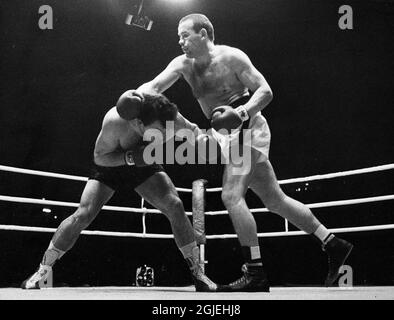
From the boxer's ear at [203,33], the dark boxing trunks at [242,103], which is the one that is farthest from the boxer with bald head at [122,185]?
the boxer's ear at [203,33]

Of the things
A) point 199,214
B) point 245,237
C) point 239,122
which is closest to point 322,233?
point 245,237

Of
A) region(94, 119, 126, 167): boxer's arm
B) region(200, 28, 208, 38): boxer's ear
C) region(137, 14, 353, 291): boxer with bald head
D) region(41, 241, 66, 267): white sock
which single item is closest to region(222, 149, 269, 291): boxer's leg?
region(137, 14, 353, 291): boxer with bald head

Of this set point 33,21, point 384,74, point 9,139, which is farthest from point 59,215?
point 384,74

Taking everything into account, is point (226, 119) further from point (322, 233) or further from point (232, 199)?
point (322, 233)

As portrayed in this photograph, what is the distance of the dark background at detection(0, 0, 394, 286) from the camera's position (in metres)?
2.95

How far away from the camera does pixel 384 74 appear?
3236 mm

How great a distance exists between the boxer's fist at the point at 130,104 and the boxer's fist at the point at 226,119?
28cm

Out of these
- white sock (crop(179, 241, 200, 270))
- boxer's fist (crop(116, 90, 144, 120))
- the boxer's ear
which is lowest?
white sock (crop(179, 241, 200, 270))

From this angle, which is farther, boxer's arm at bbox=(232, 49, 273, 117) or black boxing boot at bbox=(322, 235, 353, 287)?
black boxing boot at bbox=(322, 235, 353, 287)

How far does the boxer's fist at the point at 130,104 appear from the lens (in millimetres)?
1991

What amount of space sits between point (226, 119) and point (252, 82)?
0.85ft

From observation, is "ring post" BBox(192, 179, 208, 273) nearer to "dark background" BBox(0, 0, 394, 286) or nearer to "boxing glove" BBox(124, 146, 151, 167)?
"dark background" BBox(0, 0, 394, 286)

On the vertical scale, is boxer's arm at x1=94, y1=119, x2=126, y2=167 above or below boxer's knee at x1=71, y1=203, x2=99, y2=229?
above

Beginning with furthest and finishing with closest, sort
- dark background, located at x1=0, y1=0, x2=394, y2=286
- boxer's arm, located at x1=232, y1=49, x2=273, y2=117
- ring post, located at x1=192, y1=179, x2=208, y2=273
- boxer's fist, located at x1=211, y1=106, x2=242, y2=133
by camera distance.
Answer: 1. ring post, located at x1=192, y1=179, x2=208, y2=273
2. dark background, located at x1=0, y1=0, x2=394, y2=286
3. boxer's arm, located at x1=232, y1=49, x2=273, y2=117
4. boxer's fist, located at x1=211, y1=106, x2=242, y2=133
